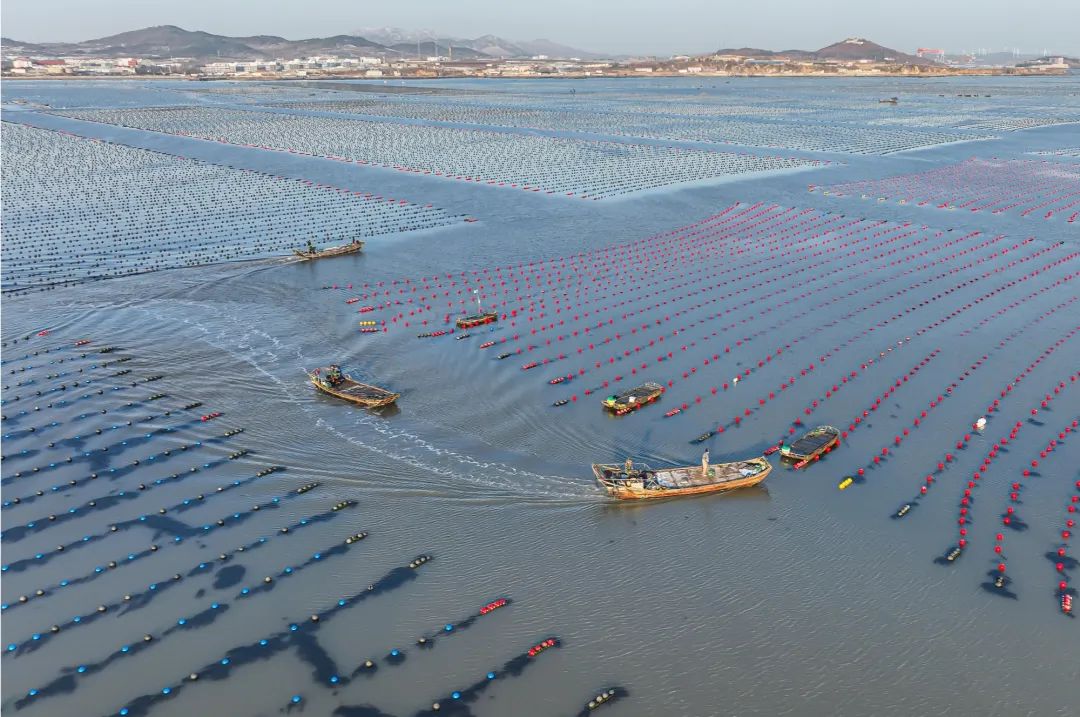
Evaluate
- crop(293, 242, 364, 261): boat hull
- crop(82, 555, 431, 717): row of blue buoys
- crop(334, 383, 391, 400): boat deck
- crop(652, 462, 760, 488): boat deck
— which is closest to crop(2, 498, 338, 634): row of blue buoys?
crop(82, 555, 431, 717): row of blue buoys

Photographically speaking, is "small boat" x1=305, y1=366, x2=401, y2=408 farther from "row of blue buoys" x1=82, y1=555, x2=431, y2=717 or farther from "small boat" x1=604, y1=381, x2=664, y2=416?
"row of blue buoys" x1=82, y1=555, x2=431, y2=717

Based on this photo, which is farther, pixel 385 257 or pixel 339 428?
pixel 385 257

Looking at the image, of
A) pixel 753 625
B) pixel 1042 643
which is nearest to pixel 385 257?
pixel 753 625

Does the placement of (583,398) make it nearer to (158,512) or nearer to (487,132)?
(158,512)

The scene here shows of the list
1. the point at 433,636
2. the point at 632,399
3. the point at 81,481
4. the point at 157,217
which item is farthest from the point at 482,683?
the point at 157,217

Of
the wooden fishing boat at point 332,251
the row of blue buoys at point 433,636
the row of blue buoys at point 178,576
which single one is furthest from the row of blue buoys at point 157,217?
the row of blue buoys at point 433,636

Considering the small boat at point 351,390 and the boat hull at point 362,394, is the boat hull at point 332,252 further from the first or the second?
the boat hull at point 362,394

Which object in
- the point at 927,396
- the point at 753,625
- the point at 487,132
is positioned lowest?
the point at 753,625
